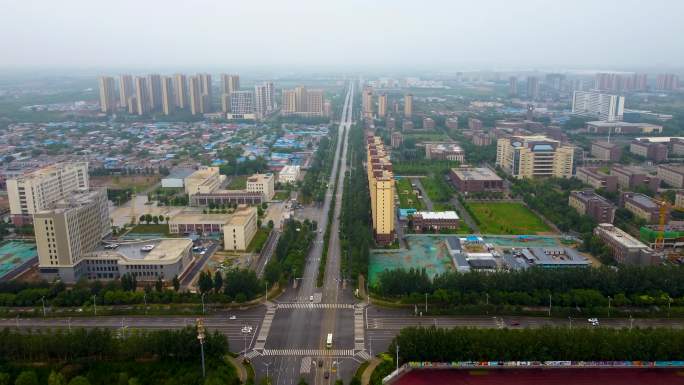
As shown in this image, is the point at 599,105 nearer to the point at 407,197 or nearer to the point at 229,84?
the point at 407,197

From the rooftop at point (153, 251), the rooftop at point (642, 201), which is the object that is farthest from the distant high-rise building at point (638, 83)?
the rooftop at point (153, 251)

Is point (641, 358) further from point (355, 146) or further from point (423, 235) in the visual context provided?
point (355, 146)

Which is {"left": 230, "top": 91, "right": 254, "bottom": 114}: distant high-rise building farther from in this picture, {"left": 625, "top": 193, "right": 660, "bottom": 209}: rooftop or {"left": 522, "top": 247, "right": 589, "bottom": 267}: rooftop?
{"left": 522, "top": 247, "right": 589, "bottom": 267}: rooftop

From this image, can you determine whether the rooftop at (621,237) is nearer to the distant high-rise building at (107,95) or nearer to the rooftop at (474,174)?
the rooftop at (474,174)

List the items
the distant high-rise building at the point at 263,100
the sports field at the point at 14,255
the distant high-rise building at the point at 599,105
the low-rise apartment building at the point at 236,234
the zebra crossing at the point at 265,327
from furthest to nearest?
the distant high-rise building at the point at 263,100
the distant high-rise building at the point at 599,105
the low-rise apartment building at the point at 236,234
the sports field at the point at 14,255
the zebra crossing at the point at 265,327

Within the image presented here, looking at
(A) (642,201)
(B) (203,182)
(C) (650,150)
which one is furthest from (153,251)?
(C) (650,150)
